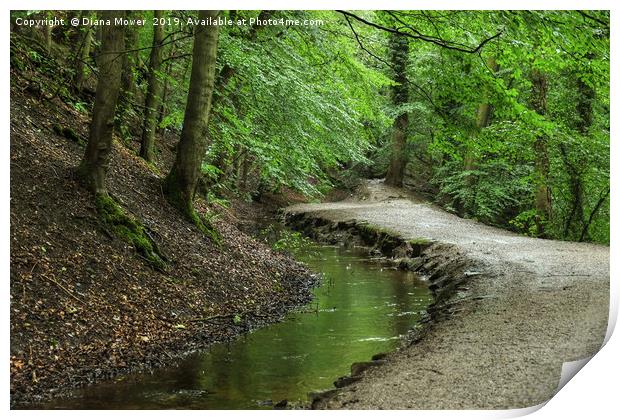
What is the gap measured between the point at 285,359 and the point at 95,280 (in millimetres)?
2232

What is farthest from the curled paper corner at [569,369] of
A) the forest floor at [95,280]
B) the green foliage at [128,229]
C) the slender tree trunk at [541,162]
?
the slender tree trunk at [541,162]

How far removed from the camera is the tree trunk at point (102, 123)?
7695mm

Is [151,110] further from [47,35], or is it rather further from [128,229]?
[128,229]

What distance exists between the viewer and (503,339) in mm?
6258

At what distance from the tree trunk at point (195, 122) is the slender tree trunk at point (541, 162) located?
673 cm

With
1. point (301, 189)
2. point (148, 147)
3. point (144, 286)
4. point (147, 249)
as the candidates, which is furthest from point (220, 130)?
point (144, 286)

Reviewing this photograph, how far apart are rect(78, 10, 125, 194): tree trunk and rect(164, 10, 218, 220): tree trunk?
5.67 ft

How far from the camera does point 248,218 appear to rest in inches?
768

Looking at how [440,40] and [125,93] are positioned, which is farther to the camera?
[125,93]

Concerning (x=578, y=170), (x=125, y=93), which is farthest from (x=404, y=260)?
(x=125, y=93)

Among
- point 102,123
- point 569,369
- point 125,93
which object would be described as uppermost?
point 125,93

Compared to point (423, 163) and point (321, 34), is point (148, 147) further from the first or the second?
point (423, 163)

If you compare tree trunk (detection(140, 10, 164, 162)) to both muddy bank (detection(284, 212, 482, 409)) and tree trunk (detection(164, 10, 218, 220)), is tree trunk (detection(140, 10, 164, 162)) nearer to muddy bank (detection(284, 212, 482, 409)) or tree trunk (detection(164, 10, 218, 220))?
tree trunk (detection(164, 10, 218, 220))

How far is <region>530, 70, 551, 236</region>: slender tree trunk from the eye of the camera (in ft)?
41.2
